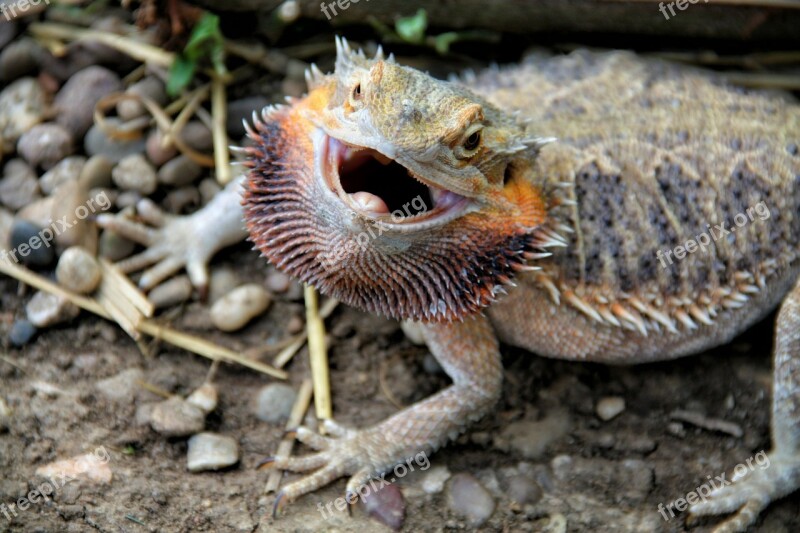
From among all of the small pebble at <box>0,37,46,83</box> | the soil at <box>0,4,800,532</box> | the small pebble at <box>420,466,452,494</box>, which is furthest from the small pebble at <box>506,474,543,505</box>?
the small pebble at <box>0,37,46,83</box>

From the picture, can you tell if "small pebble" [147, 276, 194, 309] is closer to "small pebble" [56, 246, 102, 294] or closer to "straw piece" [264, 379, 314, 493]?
"small pebble" [56, 246, 102, 294]

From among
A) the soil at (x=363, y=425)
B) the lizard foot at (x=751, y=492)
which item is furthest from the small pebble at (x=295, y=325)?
the lizard foot at (x=751, y=492)

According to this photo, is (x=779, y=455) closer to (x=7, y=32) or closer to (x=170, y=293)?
(x=170, y=293)

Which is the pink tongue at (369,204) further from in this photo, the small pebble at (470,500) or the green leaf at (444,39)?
the green leaf at (444,39)

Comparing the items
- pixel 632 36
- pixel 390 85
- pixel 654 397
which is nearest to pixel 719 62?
pixel 632 36

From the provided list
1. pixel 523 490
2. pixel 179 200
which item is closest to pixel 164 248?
pixel 179 200

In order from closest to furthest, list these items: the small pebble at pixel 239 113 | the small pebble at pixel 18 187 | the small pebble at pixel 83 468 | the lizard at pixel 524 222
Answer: the lizard at pixel 524 222 < the small pebble at pixel 83 468 < the small pebble at pixel 18 187 < the small pebble at pixel 239 113
